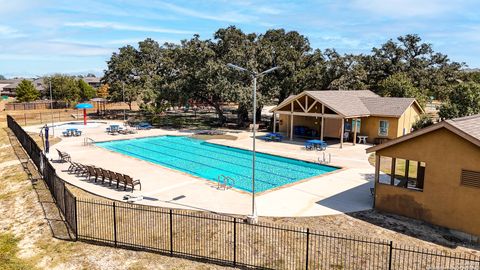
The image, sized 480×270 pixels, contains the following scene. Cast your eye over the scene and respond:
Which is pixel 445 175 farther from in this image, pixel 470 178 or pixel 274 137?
pixel 274 137

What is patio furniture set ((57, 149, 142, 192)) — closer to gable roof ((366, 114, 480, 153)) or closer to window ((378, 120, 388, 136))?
gable roof ((366, 114, 480, 153))

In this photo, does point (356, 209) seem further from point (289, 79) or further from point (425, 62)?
point (425, 62)

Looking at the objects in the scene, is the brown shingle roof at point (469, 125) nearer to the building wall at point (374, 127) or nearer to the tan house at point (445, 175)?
the tan house at point (445, 175)

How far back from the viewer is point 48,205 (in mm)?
17062

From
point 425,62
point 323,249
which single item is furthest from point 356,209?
point 425,62

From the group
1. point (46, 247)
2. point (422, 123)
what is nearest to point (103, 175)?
point (46, 247)

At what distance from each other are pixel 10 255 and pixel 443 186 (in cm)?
1623

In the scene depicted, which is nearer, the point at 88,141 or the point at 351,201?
the point at 351,201

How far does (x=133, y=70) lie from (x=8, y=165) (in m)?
36.6

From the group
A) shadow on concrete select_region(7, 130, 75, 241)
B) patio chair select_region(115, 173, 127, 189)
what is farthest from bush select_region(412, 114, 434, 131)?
shadow on concrete select_region(7, 130, 75, 241)

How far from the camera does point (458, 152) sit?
1359 cm

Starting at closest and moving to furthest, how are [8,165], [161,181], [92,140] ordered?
[161,181] < [8,165] < [92,140]

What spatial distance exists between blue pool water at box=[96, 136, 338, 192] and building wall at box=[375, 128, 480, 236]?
8.72 metres

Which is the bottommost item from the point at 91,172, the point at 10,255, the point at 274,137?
the point at 10,255
